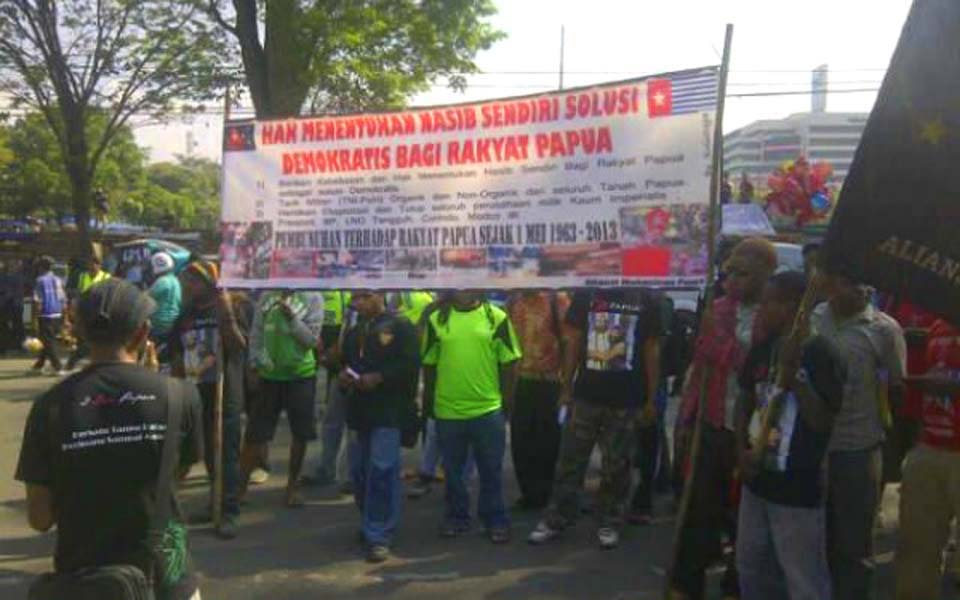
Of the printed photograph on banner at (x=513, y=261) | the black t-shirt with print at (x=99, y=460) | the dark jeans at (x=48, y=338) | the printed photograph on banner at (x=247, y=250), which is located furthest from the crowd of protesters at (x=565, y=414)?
the dark jeans at (x=48, y=338)

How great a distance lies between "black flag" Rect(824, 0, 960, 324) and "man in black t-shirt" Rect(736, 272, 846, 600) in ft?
1.96

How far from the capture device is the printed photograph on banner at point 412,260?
19.2 ft

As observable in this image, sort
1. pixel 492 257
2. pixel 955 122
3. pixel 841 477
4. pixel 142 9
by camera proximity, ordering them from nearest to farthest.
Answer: pixel 955 122, pixel 841 477, pixel 492 257, pixel 142 9

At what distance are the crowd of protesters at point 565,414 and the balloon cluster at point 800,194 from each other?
16454 millimetres

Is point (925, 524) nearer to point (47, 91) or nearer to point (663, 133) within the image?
point (663, 133)

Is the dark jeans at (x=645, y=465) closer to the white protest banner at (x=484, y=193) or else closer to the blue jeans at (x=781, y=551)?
the white protest banner at (x=484, y=193)

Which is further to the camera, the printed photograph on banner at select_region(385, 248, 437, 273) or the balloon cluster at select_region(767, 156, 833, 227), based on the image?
the balloon cluster at select_region(767, 156, 833, 227)

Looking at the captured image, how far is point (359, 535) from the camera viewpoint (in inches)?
253

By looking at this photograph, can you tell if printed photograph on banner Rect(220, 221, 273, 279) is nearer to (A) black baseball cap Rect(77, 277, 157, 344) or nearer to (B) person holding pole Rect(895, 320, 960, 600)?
(A) black baseball cap Rect(77, 277, 157, 344)

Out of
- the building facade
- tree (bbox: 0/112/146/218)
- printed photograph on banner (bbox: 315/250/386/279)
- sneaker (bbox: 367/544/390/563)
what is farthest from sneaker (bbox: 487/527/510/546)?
the building facade

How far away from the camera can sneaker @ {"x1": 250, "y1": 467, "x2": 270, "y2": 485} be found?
804 centimetres

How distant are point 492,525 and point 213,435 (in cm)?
186

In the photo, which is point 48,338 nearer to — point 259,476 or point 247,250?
point 259,476

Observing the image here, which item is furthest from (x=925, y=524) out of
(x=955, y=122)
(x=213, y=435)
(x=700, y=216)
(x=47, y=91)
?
(x=47, y=91)
